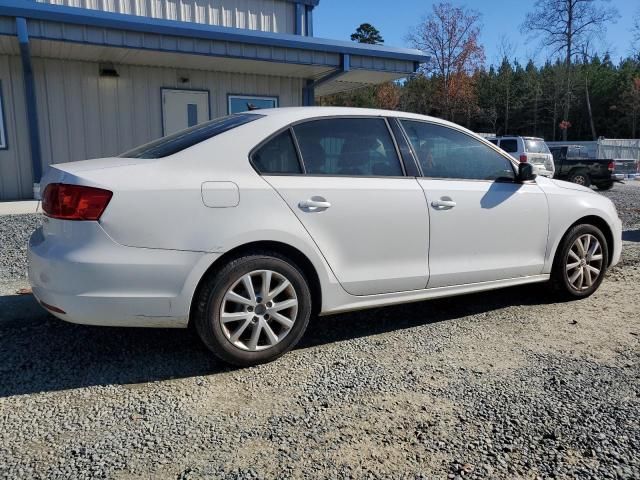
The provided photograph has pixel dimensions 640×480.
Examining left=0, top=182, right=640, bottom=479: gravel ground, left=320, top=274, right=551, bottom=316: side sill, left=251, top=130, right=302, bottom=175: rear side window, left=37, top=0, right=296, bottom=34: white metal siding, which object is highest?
left=37, top=0, right=296, bottom=34: white metal siding

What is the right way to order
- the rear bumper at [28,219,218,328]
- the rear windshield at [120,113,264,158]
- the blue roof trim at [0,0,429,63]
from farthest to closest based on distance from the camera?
the blue roof trim at [0,0,429,63]
the rear windshield at [120,113,264,158]
the rear bumper at [28,219,218,328]

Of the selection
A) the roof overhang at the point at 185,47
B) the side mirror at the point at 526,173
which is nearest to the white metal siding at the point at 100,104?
the roof overhang at the point at 185,47

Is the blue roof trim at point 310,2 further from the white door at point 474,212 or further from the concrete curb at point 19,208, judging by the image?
the white door at point 474,212

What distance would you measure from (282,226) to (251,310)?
1.81ft

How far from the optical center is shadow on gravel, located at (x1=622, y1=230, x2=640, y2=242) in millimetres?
8031

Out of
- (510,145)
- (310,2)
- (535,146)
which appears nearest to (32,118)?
(310,2)

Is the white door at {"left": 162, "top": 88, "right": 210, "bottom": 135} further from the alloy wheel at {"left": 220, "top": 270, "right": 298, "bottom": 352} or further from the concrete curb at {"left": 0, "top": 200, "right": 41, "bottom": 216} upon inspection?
the alloy wheel at {"left": 220, "top": 270, "right": 298, "bottom": 352}

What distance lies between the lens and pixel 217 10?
11758 millimetres

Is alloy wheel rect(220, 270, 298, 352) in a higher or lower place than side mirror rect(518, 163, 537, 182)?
lower

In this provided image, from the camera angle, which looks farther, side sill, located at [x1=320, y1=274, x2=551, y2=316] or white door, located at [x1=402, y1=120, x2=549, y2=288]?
white door, located at [x1=402, y1=120, x2=549, y2=288]

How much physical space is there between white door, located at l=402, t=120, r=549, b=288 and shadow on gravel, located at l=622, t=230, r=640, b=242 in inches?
175

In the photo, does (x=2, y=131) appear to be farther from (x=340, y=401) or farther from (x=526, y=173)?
(x=340, y=401)

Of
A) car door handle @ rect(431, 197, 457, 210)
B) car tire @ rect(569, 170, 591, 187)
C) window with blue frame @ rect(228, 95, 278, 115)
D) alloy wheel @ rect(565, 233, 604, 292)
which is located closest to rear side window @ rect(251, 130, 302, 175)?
car door handle @ rect(431, 197, 457, 210)

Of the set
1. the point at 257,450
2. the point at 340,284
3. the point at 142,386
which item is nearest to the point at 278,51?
the point at 340,284
